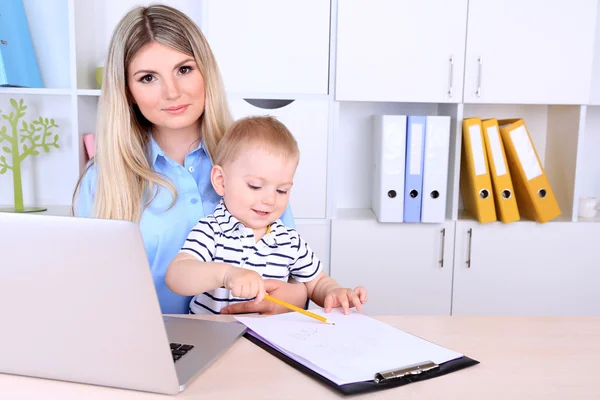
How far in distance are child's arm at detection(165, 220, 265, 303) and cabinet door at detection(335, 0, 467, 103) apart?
122 cm

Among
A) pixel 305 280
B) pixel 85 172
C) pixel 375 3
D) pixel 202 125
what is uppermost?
pixel 375 3

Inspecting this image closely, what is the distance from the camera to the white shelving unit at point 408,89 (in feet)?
7.25

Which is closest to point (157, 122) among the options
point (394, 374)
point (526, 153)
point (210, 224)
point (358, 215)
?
point (210, 224)

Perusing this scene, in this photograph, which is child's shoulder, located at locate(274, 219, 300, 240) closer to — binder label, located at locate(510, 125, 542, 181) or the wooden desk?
the wooden desk

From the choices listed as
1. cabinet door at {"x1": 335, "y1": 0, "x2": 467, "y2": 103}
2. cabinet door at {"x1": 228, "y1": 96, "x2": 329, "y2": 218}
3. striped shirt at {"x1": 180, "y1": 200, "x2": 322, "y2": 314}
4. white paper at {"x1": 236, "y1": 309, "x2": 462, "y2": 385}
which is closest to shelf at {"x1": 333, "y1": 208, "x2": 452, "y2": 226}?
cabinet door at {"x1": 228, "y1": 96, "x2": 329, "y2": 218}

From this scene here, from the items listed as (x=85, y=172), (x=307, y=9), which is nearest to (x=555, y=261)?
(x=307, y=9)

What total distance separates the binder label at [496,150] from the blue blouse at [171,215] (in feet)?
4.13

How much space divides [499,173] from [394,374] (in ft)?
5.55

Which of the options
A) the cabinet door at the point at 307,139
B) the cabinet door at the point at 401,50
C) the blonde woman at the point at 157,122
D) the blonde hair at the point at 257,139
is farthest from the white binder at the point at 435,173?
the blonde hair at the point at 257,139

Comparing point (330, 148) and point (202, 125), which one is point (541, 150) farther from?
point (202, 125)

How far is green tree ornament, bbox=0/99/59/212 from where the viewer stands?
2316 mm

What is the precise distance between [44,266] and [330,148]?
67.5 inches

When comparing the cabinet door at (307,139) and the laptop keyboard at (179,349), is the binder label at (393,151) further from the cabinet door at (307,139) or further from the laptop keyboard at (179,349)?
the laptop keyboard at (179,349)

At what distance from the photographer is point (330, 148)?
228 cm
